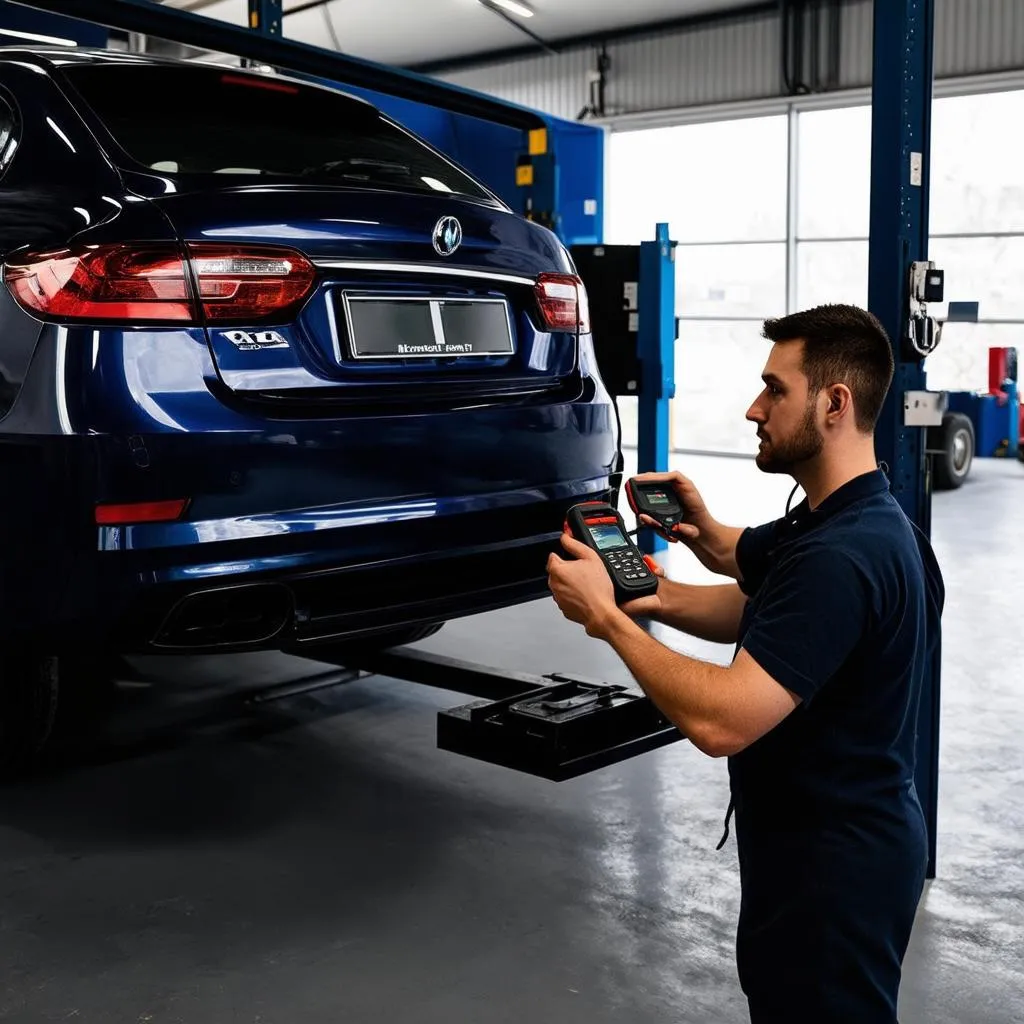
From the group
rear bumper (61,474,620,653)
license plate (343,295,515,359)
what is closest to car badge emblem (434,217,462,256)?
license plate (343,295,515,359)

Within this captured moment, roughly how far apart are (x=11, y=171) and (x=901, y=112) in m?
1.93

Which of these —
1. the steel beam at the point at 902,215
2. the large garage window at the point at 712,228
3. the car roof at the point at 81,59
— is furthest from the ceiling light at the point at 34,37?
the large garage window at the point at 712,228

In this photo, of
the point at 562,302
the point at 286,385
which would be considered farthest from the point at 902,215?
the point at 286,385

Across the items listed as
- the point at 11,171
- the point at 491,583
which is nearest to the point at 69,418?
the point at 11,171

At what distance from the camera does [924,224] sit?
2.90m

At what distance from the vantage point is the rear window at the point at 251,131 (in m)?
2.83

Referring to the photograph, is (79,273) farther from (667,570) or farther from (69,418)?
(667,570)

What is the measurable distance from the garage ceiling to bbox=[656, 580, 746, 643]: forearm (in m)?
13.2

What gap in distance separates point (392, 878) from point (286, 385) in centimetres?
116

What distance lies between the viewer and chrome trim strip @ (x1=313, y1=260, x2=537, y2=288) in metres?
2.67

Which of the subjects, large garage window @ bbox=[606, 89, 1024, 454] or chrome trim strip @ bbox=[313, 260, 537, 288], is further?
large garage window @ bbox=[606, 89, 1024, 454]

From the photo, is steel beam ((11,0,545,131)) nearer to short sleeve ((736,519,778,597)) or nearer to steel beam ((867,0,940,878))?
steel beam ((867,0,940,878))

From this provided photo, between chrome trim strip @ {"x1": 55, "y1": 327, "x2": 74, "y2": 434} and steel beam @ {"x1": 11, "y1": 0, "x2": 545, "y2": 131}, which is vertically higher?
steel beam @ {"x1": 11, "y1": 0, "x2": 545, "y2": 131}

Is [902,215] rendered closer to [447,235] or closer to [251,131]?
[447,235]
